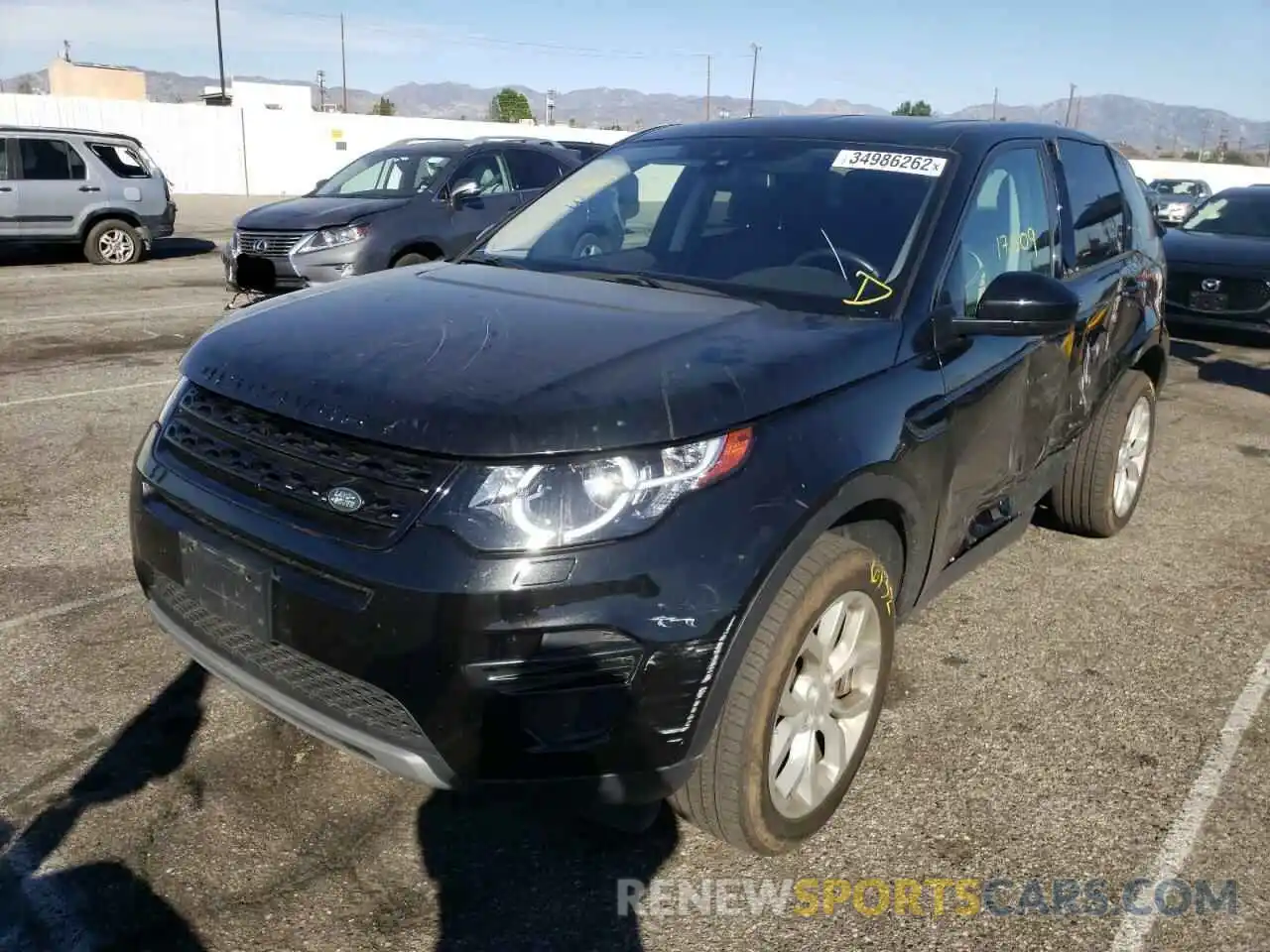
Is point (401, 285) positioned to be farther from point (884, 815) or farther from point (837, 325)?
point (884, 815)

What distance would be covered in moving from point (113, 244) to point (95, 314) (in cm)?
510

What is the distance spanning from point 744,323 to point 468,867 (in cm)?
155

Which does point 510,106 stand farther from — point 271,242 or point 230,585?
point 230,585

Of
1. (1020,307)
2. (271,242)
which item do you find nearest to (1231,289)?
(1020,307)

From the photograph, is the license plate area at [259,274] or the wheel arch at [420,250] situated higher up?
the wheel arch at [420,250]

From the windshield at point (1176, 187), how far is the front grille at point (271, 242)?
2995cm

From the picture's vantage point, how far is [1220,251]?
945 centimetres

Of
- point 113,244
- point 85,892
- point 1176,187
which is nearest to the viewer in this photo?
point 85,892

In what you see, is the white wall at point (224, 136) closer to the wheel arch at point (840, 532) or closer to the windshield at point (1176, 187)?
the windshield at point (1176, 187)

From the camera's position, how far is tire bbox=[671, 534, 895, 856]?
94.2 inches

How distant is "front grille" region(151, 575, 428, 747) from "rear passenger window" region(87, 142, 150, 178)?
543 inches

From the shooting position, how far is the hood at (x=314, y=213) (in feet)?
31.7

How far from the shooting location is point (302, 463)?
239 cm

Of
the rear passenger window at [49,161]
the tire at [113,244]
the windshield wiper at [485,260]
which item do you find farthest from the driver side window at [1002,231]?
the tire at [113,244]
